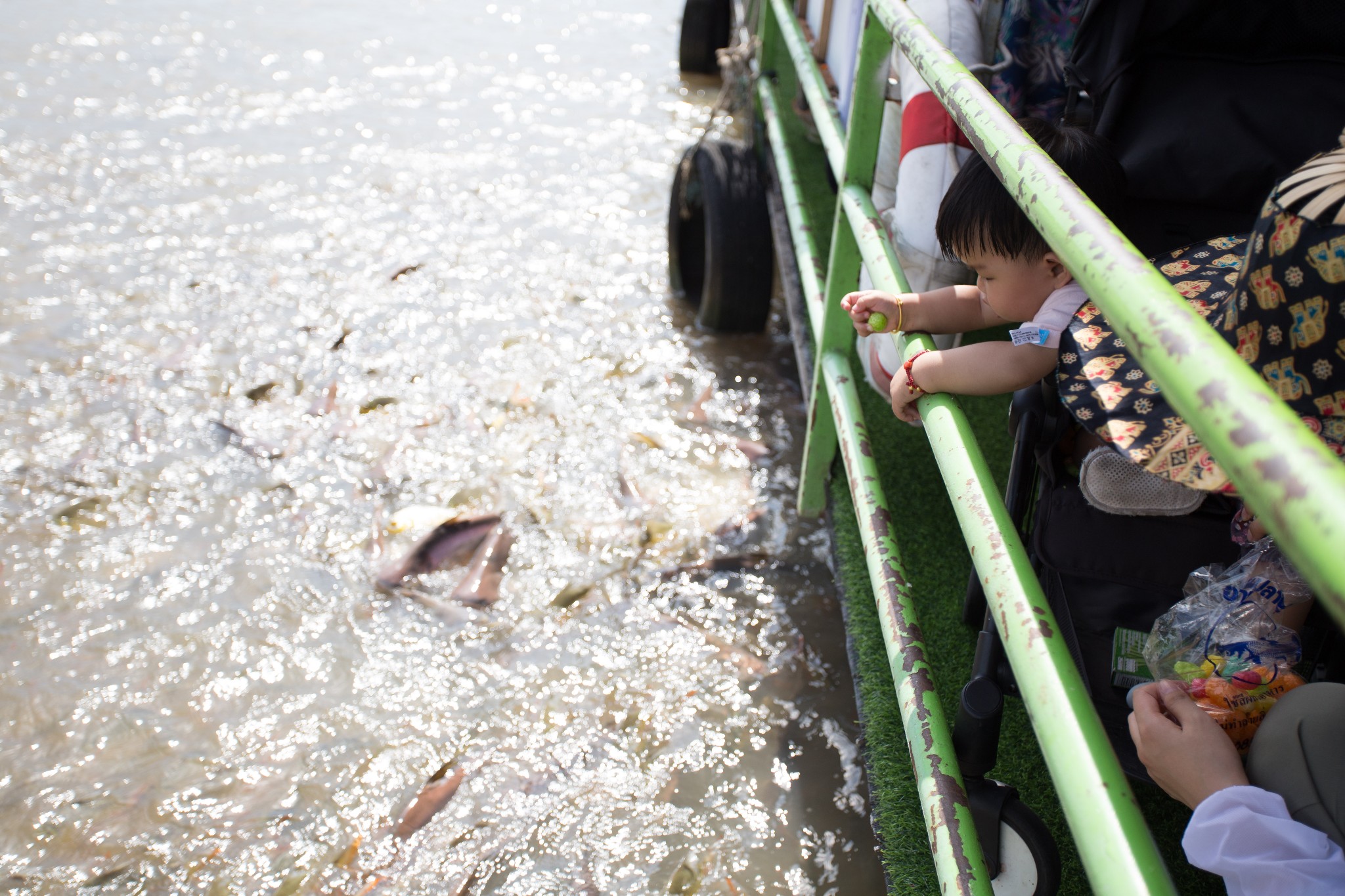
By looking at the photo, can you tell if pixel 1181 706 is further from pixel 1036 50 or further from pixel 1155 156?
pixel 1036 50

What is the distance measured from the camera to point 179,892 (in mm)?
1549

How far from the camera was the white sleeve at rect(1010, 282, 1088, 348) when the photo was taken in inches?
53.2

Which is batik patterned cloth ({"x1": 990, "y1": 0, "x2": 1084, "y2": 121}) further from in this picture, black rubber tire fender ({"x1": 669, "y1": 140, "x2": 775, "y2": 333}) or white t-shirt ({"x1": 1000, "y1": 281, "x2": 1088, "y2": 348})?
black rubber tire fender ({"x1": 669, "y1": 140, "x2": 775, "y2": 333})

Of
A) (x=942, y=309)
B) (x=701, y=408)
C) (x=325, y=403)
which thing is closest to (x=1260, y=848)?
(x=942, y=309)

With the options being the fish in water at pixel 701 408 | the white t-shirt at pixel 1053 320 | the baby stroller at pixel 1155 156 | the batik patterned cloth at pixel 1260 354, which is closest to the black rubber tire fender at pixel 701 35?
the fish in water at pixel 701 408

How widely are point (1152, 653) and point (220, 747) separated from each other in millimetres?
1615

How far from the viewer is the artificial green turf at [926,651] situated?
149cm

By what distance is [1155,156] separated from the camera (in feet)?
5.24

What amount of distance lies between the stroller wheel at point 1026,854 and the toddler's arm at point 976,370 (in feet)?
1.81

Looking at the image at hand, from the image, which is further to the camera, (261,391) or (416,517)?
(261,391)

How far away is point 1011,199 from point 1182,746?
77 cm

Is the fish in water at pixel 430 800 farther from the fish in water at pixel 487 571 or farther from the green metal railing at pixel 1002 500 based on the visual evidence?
the green metal railing at pixel 1002 500

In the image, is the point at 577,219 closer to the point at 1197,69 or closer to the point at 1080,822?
the point at 1197,69

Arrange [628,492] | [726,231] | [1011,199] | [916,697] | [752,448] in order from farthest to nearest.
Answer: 1. [726,231]
2. [752,448]
3. [628,492]
4. [1011,199]
5. [916,697]
